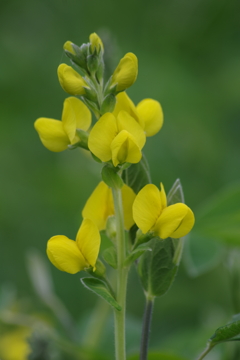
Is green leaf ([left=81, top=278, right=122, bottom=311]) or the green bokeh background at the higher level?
the green bokeh background

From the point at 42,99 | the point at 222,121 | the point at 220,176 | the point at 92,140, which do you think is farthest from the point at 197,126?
the point at 92,140

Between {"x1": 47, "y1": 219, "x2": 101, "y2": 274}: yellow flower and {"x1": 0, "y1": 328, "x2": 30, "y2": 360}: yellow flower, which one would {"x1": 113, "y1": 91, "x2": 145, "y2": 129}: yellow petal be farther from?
{"x1": 0, "y1": 328, "x2": 30, "y2": 360}: yellow flower

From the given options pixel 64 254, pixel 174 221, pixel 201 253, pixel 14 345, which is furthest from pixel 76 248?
pixel 14 345

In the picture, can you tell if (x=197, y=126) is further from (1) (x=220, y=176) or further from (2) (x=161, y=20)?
(2) (x=161, y=20)

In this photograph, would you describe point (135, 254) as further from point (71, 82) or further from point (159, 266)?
point (71, 82)

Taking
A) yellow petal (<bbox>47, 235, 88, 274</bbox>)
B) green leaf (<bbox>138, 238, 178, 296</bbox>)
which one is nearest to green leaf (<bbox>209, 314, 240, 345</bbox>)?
green leaf (<bbox>138, 238, 178, 296</bbox>)

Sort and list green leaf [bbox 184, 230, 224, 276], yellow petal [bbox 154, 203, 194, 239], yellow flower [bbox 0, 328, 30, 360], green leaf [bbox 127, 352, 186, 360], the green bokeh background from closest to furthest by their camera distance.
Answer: yellow petal [bbox 154, 203, 194, 239] → green leaf [bbox 127, 352, 186, 360] → green leaf [bbox 184, 230, 224, 276] → yellow flower [bbox 0, 328, 30, 360] → the green bokeh background

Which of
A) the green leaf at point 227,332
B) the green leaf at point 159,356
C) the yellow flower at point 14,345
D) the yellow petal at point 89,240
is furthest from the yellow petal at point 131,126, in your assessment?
the yellow flower at point 14,345
